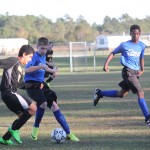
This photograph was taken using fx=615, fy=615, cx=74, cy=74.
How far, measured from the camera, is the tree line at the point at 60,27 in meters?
123

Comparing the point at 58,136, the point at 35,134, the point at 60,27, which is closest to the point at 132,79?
the point at 35,134

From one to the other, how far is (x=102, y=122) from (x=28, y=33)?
366 ft

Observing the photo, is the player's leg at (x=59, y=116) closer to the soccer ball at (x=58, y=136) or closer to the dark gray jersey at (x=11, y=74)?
the soccer ball at (x=58, y=136)

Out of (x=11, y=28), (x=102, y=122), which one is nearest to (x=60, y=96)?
(x=102, y=122)

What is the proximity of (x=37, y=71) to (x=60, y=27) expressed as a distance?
433ft

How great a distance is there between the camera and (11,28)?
432 feet

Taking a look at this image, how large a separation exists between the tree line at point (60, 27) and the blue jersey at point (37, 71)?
97.3m

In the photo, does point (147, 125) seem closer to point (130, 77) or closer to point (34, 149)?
point (130, 77)

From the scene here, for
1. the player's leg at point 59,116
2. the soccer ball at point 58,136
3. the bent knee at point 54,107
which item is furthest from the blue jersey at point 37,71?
the soccer ball at point 58,136

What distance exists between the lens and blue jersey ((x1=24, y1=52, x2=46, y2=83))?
10.4m

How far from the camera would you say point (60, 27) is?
142000 mm

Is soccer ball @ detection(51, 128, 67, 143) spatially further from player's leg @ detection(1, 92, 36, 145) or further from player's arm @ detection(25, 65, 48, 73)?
player's arm @ detection(25, 65, 48, 73)

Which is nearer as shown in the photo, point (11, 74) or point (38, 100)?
point (11, 74)

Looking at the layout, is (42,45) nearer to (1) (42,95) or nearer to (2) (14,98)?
(1) (42,95)
